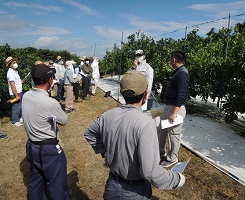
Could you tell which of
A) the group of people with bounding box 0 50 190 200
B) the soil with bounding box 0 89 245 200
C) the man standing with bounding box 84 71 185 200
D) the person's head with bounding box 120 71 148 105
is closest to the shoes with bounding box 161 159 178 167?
the soil with bounding box 0 89 245 200

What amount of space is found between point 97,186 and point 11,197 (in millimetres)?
1387

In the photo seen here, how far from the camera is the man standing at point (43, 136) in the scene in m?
2.67

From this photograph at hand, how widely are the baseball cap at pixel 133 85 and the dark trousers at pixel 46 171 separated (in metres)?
1.50

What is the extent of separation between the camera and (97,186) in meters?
3.88

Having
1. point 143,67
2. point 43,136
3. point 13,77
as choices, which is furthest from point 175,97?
point 13,77

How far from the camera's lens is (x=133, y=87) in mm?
1765

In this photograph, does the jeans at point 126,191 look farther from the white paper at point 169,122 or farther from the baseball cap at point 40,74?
the white paper at point 169,122

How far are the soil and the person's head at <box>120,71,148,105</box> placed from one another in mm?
2294

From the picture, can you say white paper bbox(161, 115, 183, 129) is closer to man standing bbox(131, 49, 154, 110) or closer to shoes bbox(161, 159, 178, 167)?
shoes bbox(161, 159, 178, 167)

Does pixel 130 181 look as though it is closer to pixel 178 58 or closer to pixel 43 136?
pixel 43 136

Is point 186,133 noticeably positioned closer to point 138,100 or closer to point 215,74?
point 215,74

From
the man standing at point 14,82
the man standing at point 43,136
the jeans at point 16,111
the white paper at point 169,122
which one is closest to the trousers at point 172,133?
the white paper at point 169,122

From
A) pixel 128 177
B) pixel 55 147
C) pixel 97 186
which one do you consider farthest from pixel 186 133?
pixel 128 177

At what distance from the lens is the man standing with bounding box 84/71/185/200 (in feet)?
5.44
